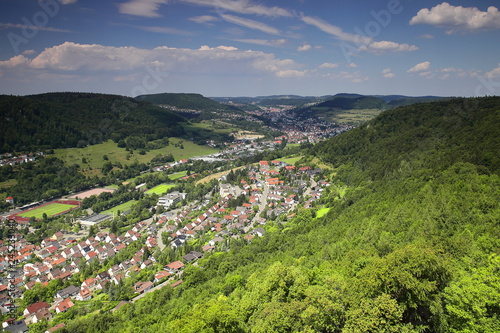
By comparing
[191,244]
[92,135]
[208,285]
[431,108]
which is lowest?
[191,244]

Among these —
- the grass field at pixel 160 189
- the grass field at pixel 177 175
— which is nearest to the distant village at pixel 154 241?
the grass field at pixel 160 189

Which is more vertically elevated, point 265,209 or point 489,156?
point 489,156

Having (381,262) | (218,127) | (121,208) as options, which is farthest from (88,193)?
(218,127)

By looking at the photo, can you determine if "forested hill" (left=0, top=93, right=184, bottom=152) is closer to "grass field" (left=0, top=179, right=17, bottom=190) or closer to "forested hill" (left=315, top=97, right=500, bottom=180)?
"grass field" (left=0, top=179, right=17, bottom=190)

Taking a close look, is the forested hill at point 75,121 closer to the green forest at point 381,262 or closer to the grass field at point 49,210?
the grass field at point 49,210

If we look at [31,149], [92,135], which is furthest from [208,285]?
[92,135]

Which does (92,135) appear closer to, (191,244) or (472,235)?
(191,244)
